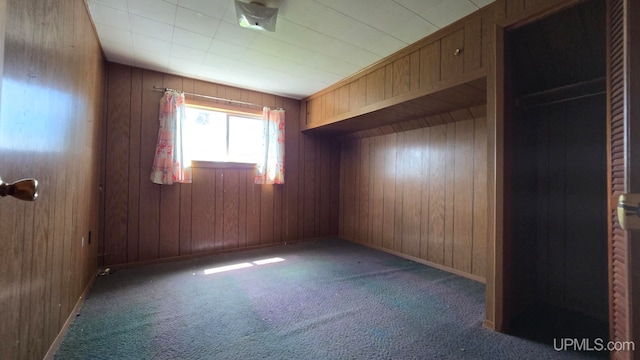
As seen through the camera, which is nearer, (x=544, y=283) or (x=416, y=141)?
(x=544, y=283)

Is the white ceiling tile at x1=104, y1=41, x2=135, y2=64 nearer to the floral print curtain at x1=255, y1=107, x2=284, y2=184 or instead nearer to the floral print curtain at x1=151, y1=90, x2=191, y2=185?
the floral print curtain at x1=151, y1=90, x2=191, y2=185

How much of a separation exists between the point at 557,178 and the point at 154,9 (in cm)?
317

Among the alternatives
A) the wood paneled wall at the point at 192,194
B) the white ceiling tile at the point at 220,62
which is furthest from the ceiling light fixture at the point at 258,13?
the wood paneled wall at the point at 192,194

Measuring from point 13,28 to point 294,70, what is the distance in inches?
84.3

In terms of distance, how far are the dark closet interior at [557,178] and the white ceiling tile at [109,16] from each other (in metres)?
2.60

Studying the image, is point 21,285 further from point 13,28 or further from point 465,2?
point 465,2

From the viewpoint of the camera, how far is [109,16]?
1.87 metres

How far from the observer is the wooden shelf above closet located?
191cm

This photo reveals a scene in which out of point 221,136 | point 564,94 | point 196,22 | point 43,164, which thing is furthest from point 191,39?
point 564,94

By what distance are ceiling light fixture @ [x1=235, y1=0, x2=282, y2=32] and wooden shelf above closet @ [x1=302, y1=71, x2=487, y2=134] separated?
1.22 meters

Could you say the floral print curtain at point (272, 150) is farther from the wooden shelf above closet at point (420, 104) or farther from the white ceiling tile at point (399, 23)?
the white ceiling tile at point (399, 23)

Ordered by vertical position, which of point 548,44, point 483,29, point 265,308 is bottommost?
point 265,308

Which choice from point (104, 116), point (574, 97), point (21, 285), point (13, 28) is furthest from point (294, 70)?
point (21, 285)

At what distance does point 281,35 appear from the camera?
209 cm
